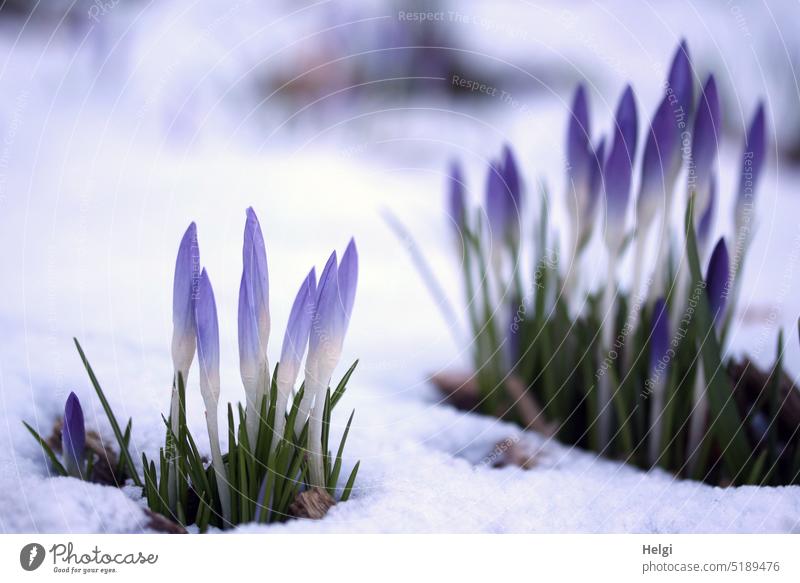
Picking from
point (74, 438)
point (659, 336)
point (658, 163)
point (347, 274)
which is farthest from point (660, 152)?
point (74, 438)

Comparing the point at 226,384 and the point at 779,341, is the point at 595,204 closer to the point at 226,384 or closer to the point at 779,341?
the point at 779,341

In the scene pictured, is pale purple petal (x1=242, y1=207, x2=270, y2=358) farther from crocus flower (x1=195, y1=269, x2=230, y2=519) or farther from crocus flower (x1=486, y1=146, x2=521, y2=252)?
crocus flower (x1=486, y1=146, x2=521, y2=252)

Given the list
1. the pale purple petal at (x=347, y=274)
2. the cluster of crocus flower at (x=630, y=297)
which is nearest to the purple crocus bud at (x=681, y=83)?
the cluster of crocus flower at (x=630, y=297)

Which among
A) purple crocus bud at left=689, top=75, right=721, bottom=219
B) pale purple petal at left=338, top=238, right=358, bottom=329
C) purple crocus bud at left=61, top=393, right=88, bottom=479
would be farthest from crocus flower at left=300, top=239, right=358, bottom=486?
purple crocus bud at left=689, top=75, right=721, bottom=219

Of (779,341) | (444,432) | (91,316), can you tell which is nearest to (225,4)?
(91,316)

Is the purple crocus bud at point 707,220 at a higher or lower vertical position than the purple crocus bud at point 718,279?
higher

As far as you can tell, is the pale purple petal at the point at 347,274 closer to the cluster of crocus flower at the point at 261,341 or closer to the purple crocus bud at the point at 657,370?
the cluster of crocus flower at the point at 261,341
